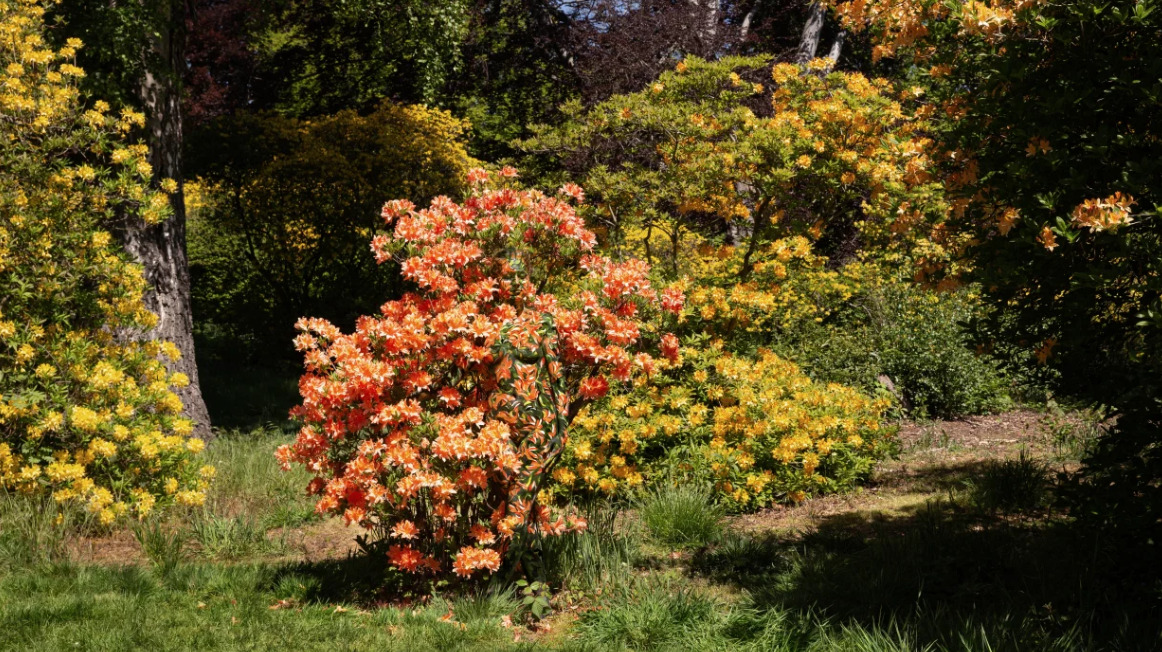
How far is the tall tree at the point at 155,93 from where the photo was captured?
21.6 ft

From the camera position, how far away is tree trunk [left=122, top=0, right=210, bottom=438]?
7332 mm

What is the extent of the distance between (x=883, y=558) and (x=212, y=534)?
11.9ft

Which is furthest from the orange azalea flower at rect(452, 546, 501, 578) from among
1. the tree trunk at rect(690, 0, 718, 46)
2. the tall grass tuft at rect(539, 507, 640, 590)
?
the tree trunk at rect(690, 0, 718, 46)

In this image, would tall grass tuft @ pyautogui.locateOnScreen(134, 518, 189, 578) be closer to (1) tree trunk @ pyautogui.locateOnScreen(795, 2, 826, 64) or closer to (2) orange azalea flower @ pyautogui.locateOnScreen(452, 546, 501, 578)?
(2) orange azalea flower @ pyautogui.locateOnScreen(452, 546, 501, 578)

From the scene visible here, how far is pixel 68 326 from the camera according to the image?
5305 millimetres

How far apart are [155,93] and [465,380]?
15.6 ft

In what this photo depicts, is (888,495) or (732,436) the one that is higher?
(732,436)

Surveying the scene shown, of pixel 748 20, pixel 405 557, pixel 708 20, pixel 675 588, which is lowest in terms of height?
pixel 675 588

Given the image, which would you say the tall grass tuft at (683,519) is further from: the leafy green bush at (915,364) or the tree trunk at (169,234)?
the tree trunk at (169,234)

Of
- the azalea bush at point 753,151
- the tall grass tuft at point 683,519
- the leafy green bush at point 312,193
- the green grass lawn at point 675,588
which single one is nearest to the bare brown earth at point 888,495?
the green grass lawn at point 675,588

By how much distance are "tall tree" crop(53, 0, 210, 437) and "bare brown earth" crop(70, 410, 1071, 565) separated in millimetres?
2461

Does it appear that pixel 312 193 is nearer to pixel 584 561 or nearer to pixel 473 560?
pixel 584 561

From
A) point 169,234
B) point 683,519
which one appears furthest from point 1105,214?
point 169,234

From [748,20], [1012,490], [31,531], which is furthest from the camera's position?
[748,20]
